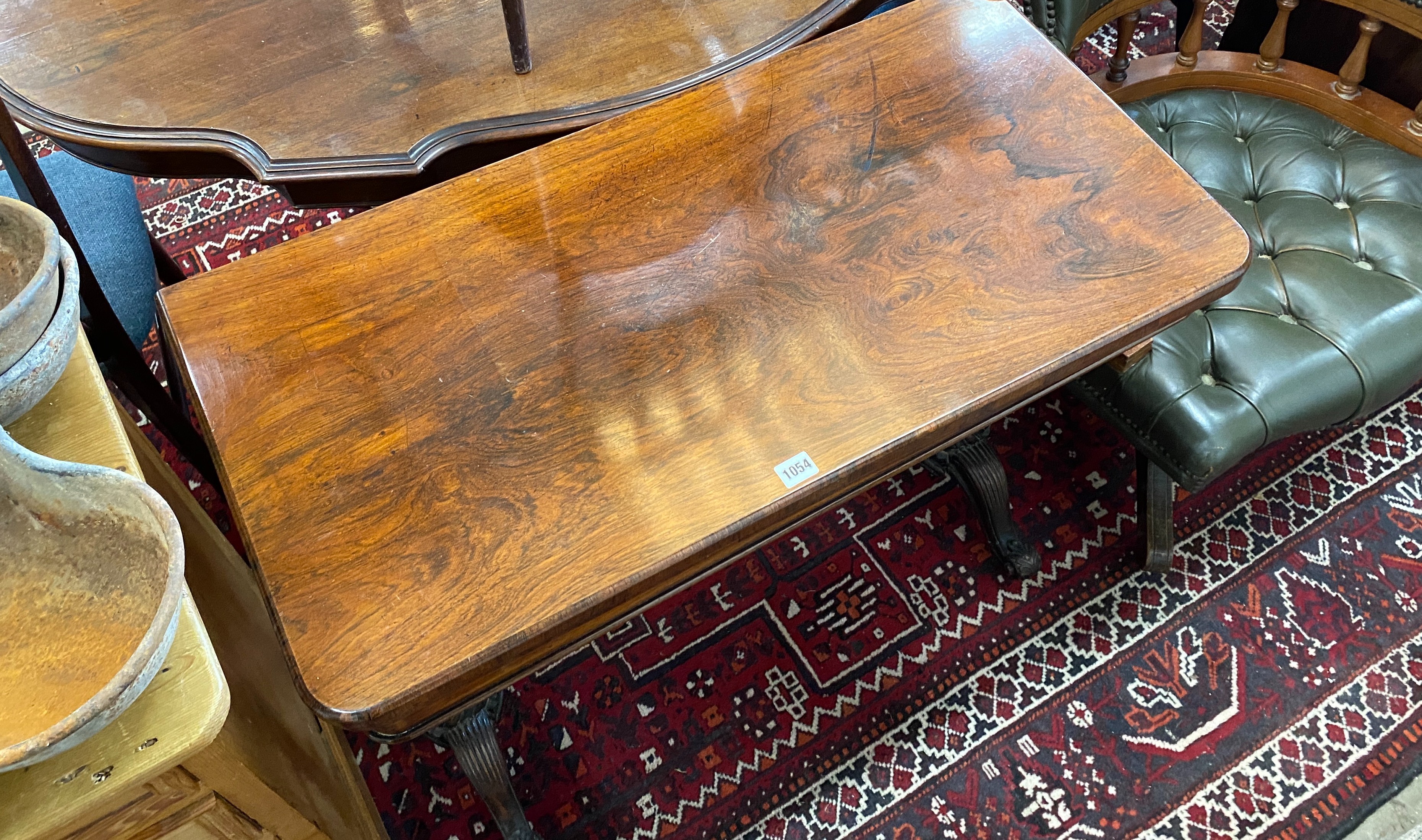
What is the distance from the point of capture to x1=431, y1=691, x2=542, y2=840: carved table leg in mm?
1016

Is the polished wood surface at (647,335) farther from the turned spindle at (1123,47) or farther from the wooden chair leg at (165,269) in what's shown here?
the wooden chair leg at (165,269)

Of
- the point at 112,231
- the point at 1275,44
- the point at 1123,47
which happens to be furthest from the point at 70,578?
the point at 1275,44

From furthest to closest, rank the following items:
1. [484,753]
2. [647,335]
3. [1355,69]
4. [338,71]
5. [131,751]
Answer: [1355,69] < [338,71] < [484,753] < [647,335] < [131,751]

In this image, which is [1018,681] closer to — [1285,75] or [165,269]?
[1285,75]

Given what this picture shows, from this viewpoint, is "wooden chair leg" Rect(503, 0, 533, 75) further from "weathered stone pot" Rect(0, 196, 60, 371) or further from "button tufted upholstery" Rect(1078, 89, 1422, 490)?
"button tufted upholstery" Rect(1078, 89, 1422, 490)

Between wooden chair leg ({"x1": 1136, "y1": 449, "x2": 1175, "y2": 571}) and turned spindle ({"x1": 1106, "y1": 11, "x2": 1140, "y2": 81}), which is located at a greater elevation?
turned spindle ({"x1": 1106, "y1": 11, "x2": 1140, "y2": 81})

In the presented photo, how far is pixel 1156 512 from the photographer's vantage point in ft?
4.55

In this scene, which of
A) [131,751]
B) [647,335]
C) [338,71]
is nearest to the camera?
[131,751]

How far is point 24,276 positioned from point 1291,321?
140 centimetres

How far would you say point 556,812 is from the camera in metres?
1.28

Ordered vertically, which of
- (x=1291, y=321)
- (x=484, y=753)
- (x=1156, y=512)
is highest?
(x=1291, y=321)

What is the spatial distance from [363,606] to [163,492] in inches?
16.8

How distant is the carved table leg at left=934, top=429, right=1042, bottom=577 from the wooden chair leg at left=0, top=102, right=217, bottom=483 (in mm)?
1005

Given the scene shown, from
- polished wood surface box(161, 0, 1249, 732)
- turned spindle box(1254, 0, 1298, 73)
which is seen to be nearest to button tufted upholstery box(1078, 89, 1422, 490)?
turned spindle box(1254, 0, 1298, 73)
